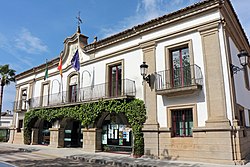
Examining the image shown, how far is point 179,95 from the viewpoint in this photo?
10125mm

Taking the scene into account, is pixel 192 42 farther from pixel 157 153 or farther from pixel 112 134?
pixel 112 134

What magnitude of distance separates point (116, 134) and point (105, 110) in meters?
1.68

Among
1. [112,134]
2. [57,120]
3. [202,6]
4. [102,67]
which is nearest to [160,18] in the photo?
[202,6]

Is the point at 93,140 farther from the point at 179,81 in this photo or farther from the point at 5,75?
the point at 5,75

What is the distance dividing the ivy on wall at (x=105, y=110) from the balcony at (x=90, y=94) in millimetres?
356

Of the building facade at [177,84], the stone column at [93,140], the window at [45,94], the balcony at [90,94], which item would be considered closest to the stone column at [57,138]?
the building facade at [177,84]

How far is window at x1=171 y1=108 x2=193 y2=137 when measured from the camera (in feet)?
32.5

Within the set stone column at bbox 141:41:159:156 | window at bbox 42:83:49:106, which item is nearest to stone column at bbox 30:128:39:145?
window at bbox 42:83:49:106

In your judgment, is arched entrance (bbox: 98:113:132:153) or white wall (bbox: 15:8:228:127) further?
arched entrance (bbox: 98:113:132:153)

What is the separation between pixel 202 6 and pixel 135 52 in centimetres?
414

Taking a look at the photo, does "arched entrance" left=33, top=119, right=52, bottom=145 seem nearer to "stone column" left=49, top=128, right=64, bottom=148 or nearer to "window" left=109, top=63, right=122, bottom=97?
"stone column" left=49, top=128, right=64, bottom=148

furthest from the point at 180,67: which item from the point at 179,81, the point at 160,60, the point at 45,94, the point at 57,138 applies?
the point at 45,94

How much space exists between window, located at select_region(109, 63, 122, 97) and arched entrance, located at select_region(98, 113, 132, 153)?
133cm

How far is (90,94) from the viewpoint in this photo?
14.3 m
